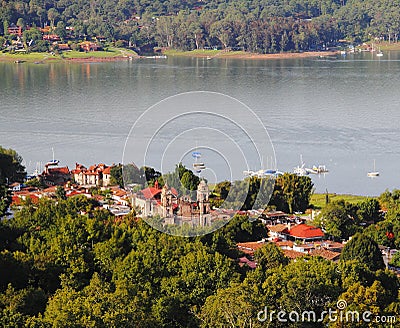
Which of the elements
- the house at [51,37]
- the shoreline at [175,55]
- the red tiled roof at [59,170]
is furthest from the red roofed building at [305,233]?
the house at [51,37]

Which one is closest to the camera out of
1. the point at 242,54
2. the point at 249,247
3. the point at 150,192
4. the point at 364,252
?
the point at 364,252

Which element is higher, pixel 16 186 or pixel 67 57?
pixel 67 57

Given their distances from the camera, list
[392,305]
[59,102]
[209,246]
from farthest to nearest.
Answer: [59,102], [209,246], [392,305]

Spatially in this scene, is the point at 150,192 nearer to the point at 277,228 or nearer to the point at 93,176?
the point at 277,228

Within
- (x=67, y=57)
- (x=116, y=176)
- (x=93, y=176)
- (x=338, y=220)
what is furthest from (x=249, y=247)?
(x=67, y=57)

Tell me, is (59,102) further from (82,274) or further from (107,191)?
(82,274)

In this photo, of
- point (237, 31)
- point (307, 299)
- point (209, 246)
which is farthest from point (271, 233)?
point (237, 31)

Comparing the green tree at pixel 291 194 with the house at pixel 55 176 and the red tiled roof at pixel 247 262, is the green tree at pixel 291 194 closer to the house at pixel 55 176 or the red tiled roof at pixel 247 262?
the house at pixel 55 176
